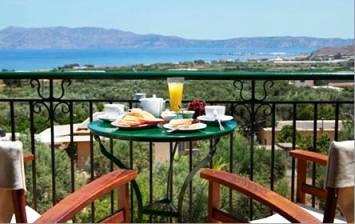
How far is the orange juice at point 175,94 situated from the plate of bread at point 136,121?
0.29 meters

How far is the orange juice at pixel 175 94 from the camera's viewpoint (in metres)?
2.71

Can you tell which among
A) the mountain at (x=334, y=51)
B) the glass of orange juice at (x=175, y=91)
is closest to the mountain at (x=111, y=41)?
the mountain at (x=334, y=51)

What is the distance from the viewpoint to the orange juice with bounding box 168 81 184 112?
2.71 metres

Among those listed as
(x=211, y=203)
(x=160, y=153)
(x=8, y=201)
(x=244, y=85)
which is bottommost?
(x=160, y=153)

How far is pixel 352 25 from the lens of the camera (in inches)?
84.4

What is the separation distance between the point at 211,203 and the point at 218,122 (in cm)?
54

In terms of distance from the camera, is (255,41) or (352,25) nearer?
(352,25)

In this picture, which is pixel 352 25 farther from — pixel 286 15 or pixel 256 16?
pixel 256 16

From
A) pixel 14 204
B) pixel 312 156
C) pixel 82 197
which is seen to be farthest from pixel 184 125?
pixel 14 204

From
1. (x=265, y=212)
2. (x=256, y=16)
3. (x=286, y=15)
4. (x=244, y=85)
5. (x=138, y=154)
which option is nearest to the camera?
(x=244, y=85)

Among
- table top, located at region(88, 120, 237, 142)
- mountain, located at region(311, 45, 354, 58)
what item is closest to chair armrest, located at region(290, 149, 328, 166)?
table top, located at region(88, 120, 237, 142)

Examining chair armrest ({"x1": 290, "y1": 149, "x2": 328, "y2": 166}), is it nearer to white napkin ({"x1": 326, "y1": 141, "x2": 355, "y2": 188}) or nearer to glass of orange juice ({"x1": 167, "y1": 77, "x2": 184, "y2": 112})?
white napkin ({"x1": 326, "y1": 141, "x2": 355, "y2": 188})

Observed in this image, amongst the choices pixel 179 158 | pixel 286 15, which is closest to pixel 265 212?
pixel 179 158

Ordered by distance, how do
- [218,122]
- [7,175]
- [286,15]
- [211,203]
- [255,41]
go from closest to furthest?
[7,175] < [211,203] < [218,122] < [255,41] < [286,15]
